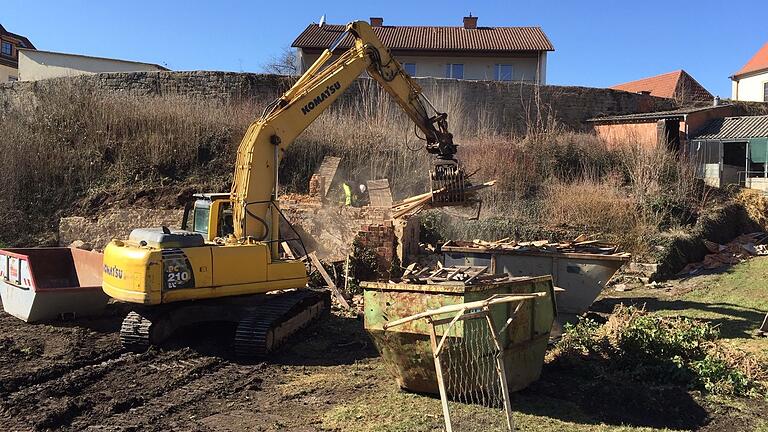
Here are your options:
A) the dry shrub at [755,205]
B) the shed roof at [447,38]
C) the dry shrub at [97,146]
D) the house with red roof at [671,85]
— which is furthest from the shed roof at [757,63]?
the dry shrub at [97,146]

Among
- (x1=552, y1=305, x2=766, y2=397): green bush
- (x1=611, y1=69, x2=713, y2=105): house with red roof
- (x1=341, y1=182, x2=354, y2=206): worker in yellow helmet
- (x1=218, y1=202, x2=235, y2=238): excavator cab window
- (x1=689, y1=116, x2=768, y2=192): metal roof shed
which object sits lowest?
(x1=552, y1=305, x2=766, y2=397): green bush

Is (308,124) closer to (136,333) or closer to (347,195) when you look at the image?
(136,333)

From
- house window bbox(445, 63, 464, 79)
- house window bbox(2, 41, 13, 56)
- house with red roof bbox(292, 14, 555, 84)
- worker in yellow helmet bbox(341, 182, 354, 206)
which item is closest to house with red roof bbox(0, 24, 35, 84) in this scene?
house window bbox(2, 41, 13, 56)

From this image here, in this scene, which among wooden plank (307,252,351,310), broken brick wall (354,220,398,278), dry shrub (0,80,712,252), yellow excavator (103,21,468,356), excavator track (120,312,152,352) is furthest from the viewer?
dry shrub (0,80,712,252)

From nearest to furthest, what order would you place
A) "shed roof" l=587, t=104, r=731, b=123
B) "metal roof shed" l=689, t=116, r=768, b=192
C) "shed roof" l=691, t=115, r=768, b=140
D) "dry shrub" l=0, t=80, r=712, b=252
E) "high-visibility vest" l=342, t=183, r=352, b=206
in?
"high-visibility vest" l=342, t=183, r=352, b=206, "dry shrub" l=0, t=80, r=712, b=252, "metal roof shed" l=689, t=116, r=768, b=192, "shed roof" l=691, t=115, r=768, b=140, "shed roof" l=587, t=104, r=731, b=123

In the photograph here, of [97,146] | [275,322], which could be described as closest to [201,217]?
[275,322]

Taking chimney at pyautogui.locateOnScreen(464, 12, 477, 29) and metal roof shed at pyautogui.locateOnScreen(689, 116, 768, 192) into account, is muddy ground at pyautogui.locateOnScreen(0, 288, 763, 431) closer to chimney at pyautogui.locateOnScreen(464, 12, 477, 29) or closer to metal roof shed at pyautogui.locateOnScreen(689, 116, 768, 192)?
metal roof shed at pyautogui.locateOnScreen(689, 116, 768, 192)

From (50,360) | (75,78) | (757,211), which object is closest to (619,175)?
(757,211)

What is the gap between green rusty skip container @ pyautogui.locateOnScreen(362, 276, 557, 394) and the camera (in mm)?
5566

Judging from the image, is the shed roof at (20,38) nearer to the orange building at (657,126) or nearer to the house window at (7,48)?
the house window at (7,48)

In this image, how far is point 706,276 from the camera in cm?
1313

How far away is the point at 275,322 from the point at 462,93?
16444 millimetres

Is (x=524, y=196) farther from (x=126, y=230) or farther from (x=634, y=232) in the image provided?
(x=126, y=230)

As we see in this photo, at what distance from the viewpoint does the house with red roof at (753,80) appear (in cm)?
4181
